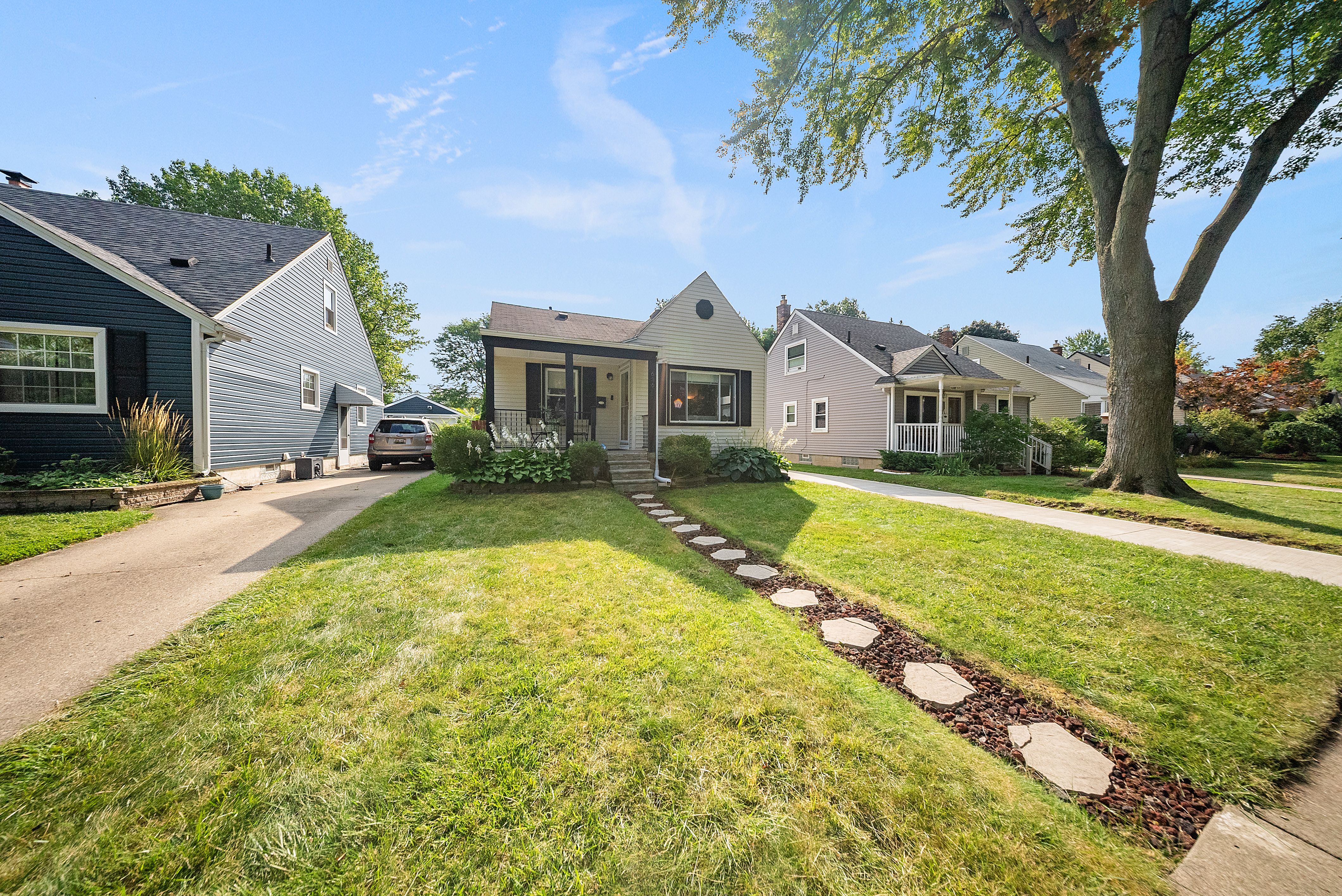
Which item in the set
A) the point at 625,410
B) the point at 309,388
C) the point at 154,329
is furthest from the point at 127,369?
the point at 625,410

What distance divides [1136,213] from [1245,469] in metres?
10.2

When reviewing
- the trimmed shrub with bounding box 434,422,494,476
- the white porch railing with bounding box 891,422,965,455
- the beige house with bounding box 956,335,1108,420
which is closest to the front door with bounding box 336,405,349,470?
the trimmed shrub with bounding box 434,422,494,476

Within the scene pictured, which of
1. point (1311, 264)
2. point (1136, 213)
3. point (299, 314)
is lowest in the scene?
point (299, 314)

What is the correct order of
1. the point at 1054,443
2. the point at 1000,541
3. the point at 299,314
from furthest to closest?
the point at 1054,443 < the point at 299,314 < the point at 1000,541

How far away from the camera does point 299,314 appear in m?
11.2

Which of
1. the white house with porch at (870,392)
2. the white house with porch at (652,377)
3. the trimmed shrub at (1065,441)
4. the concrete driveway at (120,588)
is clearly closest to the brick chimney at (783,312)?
the white house with porch at (870,392)

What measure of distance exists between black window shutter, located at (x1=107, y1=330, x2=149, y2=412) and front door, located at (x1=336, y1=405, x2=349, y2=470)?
6031 millimetres

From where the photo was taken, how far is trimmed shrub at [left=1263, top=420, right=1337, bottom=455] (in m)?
14.4

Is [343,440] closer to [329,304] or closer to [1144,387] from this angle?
[329,304]

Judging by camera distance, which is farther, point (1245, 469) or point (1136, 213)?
point (1245, 469)

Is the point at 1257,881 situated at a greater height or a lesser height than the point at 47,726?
lesser

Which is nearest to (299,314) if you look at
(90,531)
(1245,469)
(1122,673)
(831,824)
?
(90,531)

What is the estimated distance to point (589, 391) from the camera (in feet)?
37.8

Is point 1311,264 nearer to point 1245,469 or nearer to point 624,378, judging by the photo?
point 1245,469
